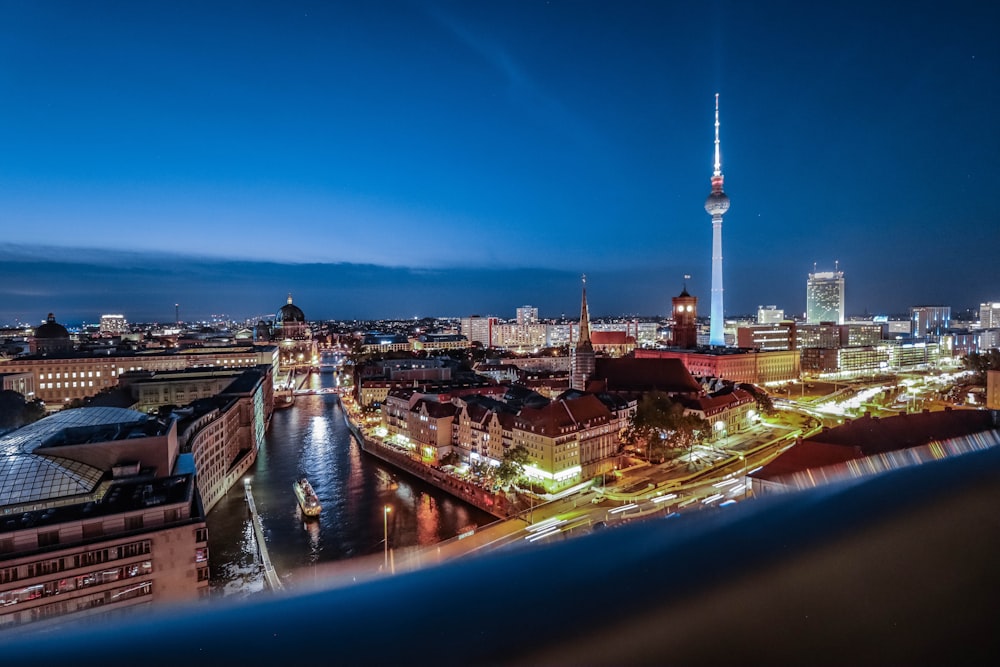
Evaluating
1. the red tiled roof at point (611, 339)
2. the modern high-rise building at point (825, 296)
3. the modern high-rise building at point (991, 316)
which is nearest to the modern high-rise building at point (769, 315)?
the modern high-rise building at point (825, 296)

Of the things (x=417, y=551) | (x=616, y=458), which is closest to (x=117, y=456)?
(x=417, y=551)

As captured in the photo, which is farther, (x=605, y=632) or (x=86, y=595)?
(x=86, y=595)

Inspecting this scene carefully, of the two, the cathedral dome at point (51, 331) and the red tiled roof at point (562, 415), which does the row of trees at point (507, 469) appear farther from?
the cathedral dome at point (51, 331)

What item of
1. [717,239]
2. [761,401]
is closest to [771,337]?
[717,239]

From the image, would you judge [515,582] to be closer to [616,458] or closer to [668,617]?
[668,617]

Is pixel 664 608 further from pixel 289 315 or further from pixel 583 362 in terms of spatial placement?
pixel 289 315

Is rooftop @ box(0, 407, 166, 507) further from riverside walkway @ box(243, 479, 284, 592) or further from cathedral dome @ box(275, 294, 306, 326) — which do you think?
cathedral dome @ box(275, 294, 306, 326)
